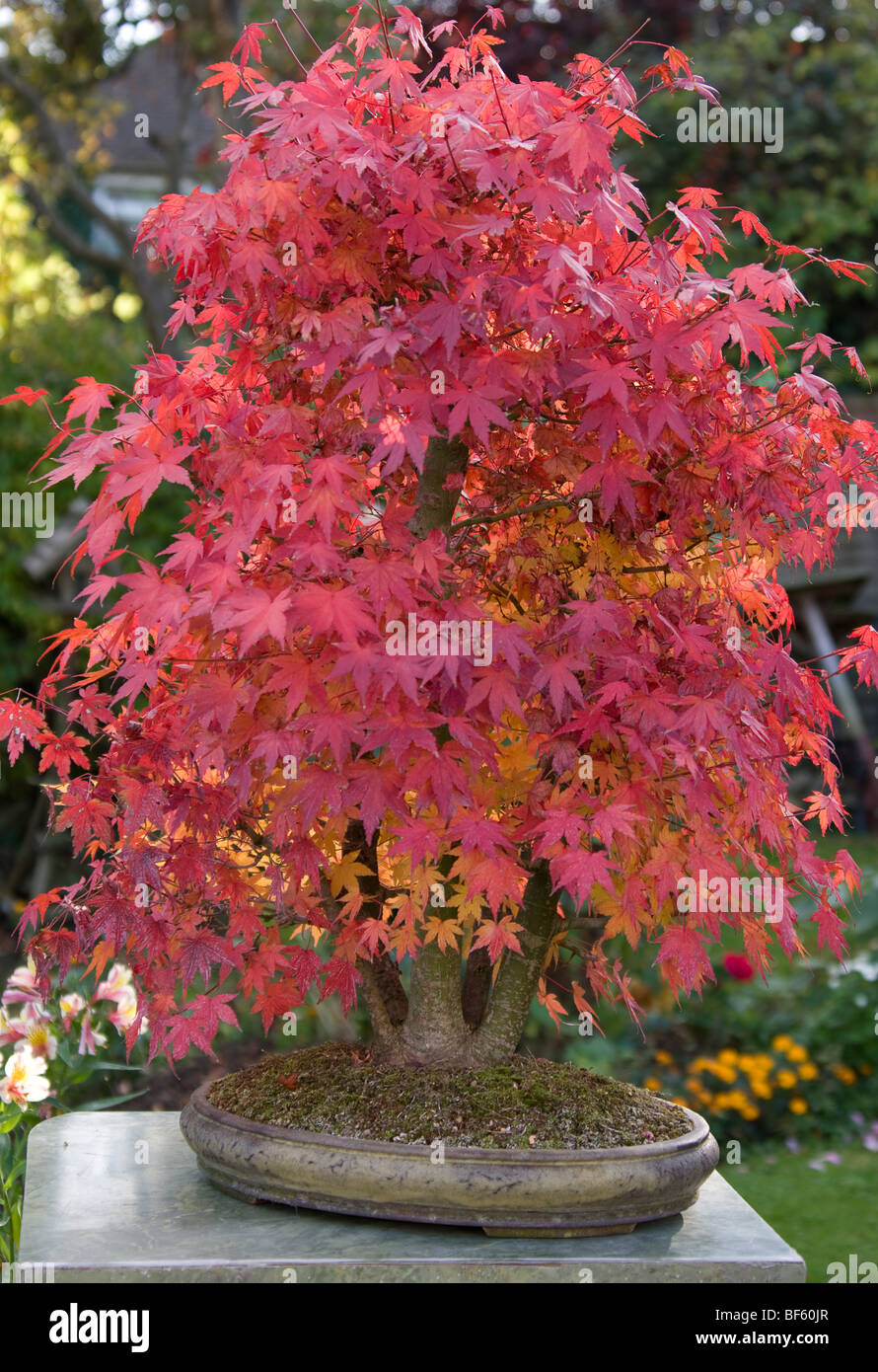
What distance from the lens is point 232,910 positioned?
187cm

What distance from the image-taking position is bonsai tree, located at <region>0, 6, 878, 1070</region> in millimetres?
1629

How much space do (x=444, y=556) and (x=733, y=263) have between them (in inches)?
295

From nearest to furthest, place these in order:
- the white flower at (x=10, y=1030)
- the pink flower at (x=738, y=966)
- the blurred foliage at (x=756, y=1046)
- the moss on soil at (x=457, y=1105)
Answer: the moss on soil at (x=457, y=1105) → the white flower at (x=10, y=1030) → the blurred foliage at (x=756, y=1046) → the pink flower at (x=738, y=966)

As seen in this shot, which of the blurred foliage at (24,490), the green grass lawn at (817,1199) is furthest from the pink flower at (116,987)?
the blurred foliage at (24,490)

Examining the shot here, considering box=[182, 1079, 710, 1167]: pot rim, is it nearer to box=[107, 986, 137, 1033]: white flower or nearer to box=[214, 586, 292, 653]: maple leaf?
box=[214, 586, 292, 653]: maple leaf

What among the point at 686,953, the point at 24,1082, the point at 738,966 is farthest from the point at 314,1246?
the point at 738,966

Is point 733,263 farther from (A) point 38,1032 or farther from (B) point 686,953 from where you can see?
(B) point 686,953

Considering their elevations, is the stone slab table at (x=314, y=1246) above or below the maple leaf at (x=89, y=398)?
below

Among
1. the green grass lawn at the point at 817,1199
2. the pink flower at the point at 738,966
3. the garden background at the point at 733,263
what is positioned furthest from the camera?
the pink flower at the point at 738,966

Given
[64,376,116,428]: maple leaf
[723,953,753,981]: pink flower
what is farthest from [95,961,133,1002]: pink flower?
[723,953,753,981]: pink flower

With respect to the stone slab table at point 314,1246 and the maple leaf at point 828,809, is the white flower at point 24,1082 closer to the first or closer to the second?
the stone slab table at point 314,1246

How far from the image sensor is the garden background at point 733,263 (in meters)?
3.77

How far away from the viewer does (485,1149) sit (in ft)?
5.86
